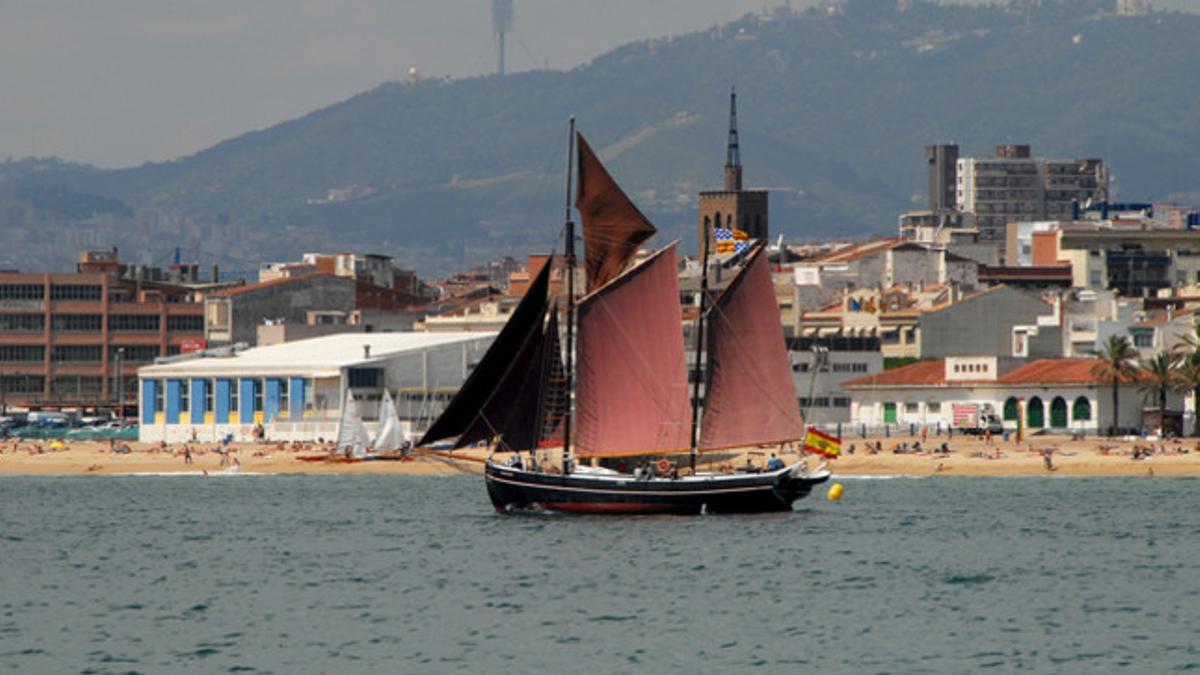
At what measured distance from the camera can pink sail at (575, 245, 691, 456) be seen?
8750 centimetres

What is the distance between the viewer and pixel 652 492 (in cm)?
8781

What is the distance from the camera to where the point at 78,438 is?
170 meters

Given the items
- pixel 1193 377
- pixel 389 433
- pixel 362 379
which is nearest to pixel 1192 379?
pixel 1193 377

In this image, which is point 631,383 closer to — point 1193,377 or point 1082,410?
point 1193,377

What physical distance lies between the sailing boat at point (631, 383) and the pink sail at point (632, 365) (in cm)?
3

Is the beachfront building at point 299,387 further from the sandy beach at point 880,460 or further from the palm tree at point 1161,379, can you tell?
the palm tree at point 1161,379

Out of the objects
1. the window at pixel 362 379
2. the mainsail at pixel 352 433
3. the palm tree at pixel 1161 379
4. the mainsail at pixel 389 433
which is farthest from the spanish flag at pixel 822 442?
the window at pixel 362 379

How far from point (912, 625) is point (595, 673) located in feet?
33.2

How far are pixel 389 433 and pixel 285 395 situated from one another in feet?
70.2

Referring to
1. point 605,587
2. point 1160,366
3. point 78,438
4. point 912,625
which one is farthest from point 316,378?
point 912,625

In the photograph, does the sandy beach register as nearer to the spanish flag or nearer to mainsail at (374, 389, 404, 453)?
mainsail at (374, 389, 404, 453)

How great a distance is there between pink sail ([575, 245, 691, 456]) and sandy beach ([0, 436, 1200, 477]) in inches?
565

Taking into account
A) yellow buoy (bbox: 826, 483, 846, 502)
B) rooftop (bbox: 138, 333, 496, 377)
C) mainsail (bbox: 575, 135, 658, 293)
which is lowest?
yellow buoy (bbox: 826, 483, 846, 502)

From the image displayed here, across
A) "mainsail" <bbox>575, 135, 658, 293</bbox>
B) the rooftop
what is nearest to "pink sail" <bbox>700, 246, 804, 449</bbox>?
"mainsail" <bbox>575, 135, 658, 293</bbox>
